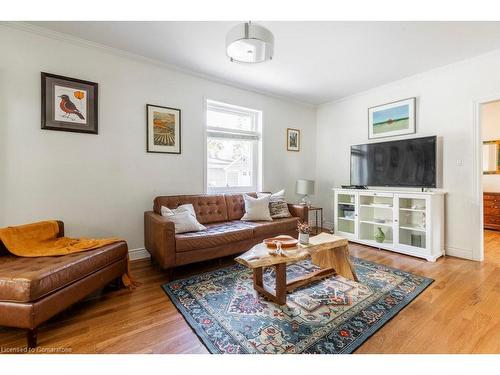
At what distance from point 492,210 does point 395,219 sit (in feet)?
9.60

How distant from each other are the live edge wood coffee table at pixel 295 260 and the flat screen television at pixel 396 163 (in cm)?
177

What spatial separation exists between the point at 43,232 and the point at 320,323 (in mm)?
2525

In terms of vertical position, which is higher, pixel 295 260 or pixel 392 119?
pixel 392 119

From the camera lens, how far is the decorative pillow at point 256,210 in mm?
3404

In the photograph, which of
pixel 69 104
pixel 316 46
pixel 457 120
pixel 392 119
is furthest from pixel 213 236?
pixel 457 120

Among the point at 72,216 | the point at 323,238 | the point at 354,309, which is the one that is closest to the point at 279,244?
the point at 323,238

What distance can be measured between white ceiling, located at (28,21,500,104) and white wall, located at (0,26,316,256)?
0.80 ft

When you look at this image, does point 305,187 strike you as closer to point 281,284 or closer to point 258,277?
point 258,277

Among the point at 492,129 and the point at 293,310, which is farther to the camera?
the point at 492,129

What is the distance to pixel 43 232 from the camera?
217 cm

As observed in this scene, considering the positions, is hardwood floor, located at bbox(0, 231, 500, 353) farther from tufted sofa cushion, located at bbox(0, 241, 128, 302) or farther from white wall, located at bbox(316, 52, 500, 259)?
white wall, located at bbox(316, 52, 500, 259)

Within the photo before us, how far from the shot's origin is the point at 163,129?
3.21 meters

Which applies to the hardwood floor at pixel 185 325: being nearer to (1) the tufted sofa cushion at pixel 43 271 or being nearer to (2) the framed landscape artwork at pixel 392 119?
(1) the tufted sofa cushion at pixel 43 271

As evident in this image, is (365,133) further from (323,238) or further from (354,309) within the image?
(354,309)
